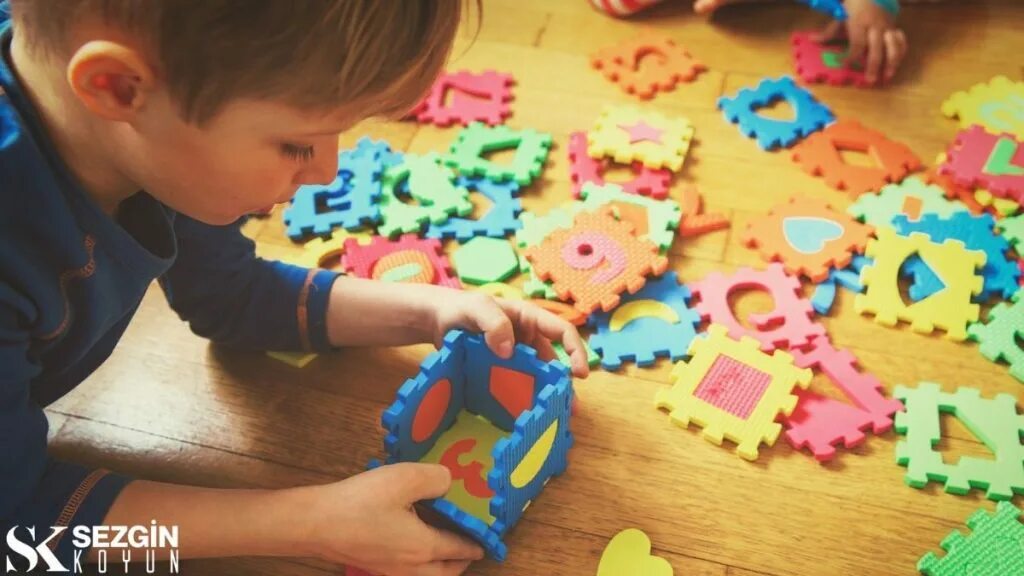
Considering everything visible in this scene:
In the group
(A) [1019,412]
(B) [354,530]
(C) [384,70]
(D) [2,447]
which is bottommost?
(A) [1019,412]

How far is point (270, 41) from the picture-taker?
21.3 inches

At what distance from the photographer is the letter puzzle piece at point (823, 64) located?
1.32 meters

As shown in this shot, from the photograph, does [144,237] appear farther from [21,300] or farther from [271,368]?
[271,368]

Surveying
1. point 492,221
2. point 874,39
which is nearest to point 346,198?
point 492,221

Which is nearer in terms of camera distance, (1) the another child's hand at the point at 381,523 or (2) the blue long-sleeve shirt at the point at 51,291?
(2) the blue long-sleeve shirt at the point at 51,291

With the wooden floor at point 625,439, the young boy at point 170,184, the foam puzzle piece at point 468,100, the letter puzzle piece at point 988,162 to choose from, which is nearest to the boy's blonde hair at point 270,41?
the young boy at point 170,184

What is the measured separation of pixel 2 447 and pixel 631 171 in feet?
2.70

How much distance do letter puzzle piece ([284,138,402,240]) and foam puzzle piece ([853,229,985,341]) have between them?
0.62m

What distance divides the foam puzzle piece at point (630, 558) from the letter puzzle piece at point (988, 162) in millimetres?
669

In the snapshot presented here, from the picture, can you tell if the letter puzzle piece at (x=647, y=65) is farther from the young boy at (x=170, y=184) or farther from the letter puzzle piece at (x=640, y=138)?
the young boy at (x=170, y=184)

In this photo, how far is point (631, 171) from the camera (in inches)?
47.8

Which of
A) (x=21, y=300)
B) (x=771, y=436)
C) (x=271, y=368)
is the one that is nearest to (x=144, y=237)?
(x=21, y=300)

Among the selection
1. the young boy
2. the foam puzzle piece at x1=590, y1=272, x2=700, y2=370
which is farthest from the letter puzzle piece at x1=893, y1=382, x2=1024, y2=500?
the young boy

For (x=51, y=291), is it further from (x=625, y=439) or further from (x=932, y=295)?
(x=932, y=295)
